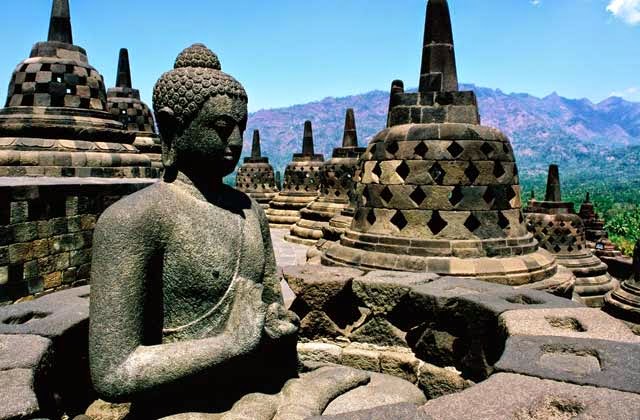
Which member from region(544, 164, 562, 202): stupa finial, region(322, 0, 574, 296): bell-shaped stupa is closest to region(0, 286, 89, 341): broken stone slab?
region(322, 0, 574, 296): bell-shaped stupa

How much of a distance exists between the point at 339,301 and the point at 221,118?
6.35 feet

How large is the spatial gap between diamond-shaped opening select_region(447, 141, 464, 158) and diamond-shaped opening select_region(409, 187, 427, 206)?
0.44m

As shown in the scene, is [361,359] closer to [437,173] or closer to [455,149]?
[437,173]

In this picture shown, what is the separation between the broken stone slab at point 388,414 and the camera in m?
1.76

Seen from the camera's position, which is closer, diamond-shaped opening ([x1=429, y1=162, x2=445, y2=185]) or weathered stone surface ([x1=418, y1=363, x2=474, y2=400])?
weathered stone surface ([x1=418, y1=363, x2=474, y2=400])

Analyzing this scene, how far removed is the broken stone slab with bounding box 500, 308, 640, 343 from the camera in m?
2.45

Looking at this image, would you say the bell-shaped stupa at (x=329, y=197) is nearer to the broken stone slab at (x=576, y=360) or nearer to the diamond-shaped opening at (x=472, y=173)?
the diamond-shaped opening at (x=472, y=173)

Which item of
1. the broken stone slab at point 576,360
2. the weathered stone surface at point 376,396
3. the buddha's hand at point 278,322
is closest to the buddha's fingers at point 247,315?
the buddha's hand at point 278,322

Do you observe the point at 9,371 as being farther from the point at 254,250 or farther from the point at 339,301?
the point at 339,301

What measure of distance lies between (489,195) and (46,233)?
4.62m

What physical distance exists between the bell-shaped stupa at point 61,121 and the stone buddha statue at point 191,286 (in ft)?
19.3

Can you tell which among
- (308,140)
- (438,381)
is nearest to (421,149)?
(438,381)

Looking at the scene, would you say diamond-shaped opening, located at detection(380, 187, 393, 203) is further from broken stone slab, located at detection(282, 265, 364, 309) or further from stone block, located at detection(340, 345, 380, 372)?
stone block, located at detection(340, 345, 380, 372)

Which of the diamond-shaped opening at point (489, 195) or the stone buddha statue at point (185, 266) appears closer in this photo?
the stone buddha statue at point (185, 266)
